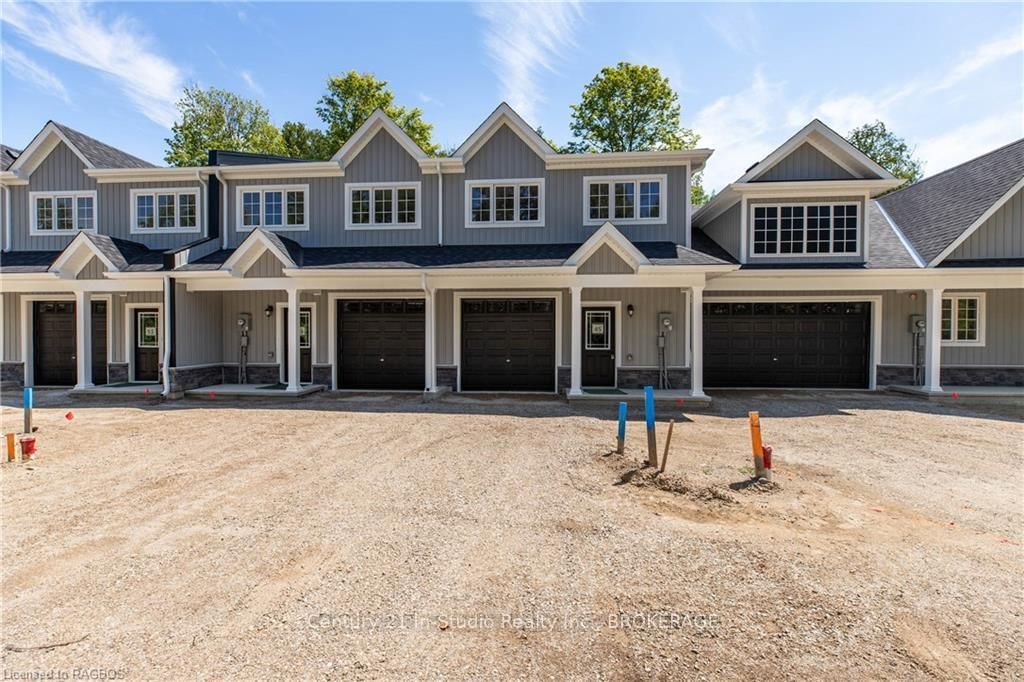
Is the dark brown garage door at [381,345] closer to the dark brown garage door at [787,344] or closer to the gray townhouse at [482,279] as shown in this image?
the gray townhouse at [482,279]

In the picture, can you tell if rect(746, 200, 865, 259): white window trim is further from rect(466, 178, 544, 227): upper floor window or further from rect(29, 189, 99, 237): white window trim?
rect(29, 189, 99, 237): white window trim

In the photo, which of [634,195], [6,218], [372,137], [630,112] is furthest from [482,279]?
[630,112]

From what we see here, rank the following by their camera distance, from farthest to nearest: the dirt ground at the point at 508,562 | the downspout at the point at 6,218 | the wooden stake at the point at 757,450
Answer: the downspout at the point at 6,218
the wooden stake at the point at 757,450
the dirt ground at the point at 508,562

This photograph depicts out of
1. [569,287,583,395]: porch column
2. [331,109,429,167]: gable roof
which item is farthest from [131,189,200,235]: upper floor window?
[569,287,583,395]: porch column

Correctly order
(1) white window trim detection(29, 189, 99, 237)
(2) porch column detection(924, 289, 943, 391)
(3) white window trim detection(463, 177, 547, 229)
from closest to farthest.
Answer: (2) porch column detection(924, 289, 943, 391)
(3) white window trim detection(463, 177, 547, 229)
(1) white window trim detection(29, 189, 99, 237)

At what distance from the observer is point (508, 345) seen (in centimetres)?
1303

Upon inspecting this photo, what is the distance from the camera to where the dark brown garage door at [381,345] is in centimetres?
1330

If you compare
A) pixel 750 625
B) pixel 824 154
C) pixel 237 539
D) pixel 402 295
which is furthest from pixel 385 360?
pixel 824 154

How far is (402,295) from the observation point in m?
13.0

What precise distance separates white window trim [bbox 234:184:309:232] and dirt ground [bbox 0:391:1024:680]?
25.3 feet

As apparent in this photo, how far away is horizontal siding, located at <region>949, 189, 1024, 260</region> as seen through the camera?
40.7ft

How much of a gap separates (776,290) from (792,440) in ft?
20.3

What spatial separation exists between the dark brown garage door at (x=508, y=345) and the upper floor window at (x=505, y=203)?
2.14m

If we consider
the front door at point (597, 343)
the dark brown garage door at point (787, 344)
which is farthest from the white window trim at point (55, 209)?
the dark brown garage door at point (787, 344)
